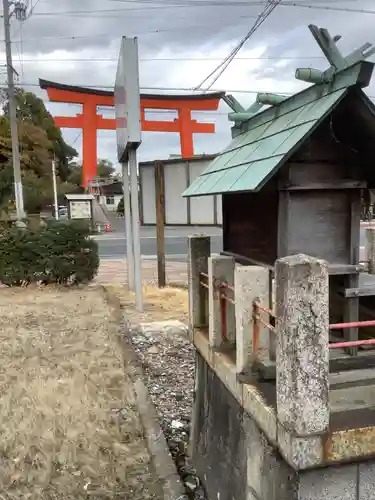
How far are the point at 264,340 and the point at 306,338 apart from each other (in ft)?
2.51

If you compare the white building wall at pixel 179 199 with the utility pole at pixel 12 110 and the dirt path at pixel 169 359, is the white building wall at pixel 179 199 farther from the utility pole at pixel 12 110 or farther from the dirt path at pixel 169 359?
the utility pole at pixel 12 110

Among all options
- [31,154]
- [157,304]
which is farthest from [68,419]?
[31,154]

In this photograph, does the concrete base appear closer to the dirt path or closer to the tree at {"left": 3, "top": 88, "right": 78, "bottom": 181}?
the dirt path

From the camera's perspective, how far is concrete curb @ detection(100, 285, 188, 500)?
3686 millimetres

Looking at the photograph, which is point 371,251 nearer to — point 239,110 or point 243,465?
point 239,110

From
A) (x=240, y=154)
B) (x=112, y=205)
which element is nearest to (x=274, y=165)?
(x=240, y=154)

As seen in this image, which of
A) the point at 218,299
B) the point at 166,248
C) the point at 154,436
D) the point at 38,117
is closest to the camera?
the point at 218,299

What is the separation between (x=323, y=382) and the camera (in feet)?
7.13

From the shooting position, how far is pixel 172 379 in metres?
6.30

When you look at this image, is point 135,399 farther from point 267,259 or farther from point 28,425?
point 267,259

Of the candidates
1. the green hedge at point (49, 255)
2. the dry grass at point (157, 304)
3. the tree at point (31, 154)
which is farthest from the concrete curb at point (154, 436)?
the tree at point (31, 154)

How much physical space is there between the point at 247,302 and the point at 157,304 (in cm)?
720

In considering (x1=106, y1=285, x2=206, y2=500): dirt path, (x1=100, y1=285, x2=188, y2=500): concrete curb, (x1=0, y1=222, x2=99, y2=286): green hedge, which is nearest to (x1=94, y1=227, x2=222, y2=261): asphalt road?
(x1=0, y1=222, x2=99, y2=286): green hedge

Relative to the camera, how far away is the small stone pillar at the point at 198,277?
417cm
